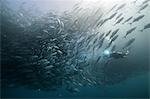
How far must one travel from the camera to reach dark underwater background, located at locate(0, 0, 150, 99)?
235 inches

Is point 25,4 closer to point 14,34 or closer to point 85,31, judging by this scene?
point 14,34

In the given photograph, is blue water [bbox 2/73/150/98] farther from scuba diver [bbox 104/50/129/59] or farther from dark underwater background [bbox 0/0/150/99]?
scuba diver [bbox 104/50/129/59]

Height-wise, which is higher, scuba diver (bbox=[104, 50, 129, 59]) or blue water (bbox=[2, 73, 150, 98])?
scuba diver (bbox=[104, 50, 129, 59])

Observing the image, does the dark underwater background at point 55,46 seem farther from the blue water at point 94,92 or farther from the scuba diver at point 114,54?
the scuba diver at point 114,54

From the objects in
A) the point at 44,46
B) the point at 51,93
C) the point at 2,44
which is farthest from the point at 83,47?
the point at 2,44

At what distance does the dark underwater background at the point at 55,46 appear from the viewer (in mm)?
5961

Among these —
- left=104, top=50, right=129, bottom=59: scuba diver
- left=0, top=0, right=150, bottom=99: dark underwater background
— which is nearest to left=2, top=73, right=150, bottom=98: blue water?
left=0, top=0, right=150, bottom=99: dark underwater background

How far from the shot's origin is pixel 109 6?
5926 mm

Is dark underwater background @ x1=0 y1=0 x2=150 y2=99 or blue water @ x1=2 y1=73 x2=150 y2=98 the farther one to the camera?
blue water @ x1=2 y1=73 x2=150 y2=98

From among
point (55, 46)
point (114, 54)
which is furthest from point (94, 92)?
point (55, 46)

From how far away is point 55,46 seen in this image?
6148mm

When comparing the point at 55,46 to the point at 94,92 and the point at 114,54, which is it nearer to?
the point at 114,54

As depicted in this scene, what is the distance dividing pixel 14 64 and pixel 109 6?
8.43 feet

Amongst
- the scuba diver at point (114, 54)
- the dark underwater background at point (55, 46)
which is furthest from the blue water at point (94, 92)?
the scuba diver at point (114, 54)
